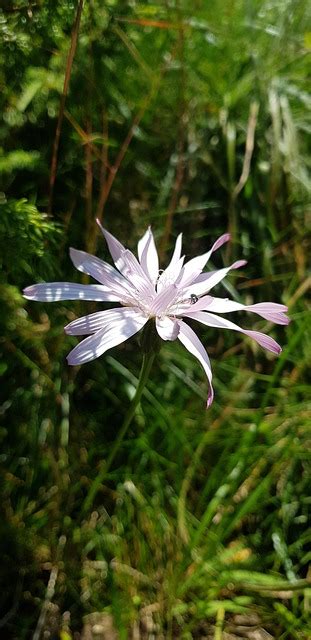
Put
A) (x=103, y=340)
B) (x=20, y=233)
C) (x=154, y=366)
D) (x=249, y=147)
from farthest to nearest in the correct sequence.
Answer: (x=249, y=147), (x=154, y=366), (x=20, y=233), (x=103, y=340)

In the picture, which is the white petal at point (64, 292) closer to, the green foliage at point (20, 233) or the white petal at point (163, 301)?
the white petal at point (163, 301)

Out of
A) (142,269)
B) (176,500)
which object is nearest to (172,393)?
(176,500)

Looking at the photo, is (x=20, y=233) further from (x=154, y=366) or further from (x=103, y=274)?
(x=154, y=366)

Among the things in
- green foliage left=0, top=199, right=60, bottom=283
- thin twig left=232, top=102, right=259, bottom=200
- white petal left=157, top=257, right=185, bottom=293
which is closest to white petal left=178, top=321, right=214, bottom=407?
white petal left=157, top=257, right=185, bottom=293

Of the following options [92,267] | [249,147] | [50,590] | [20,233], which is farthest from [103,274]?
[249,147]

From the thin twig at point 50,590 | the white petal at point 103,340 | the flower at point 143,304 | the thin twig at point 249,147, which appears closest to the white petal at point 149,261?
the flower at point 143,304
